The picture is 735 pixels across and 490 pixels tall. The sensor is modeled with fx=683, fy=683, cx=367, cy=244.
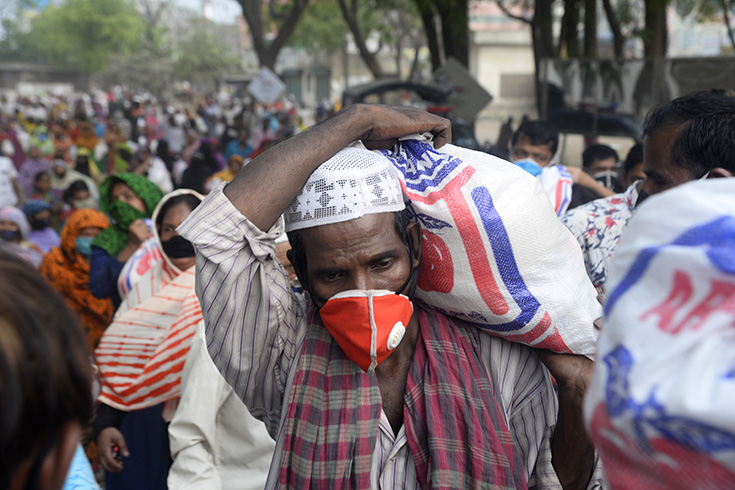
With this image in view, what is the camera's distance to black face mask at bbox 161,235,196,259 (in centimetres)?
338

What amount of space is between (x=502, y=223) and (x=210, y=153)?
9.02 meters

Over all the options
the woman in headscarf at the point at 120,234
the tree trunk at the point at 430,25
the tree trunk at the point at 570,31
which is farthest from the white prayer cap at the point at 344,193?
the tree trunk at the point at 570,31

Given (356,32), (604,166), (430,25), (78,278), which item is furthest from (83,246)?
(356,32)

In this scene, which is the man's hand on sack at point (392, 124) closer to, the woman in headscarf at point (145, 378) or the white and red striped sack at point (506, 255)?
the white and red striped sack at point (506, 255)

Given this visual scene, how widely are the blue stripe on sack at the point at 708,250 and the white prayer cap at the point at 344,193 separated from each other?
913mm

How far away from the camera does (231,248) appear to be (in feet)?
5.14

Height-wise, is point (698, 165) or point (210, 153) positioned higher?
point (698, 165)

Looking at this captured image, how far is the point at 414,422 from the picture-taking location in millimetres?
1631

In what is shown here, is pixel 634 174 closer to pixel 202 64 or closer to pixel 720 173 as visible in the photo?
pixel 720 173

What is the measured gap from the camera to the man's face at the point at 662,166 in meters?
2.11

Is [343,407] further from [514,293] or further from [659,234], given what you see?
[659,234]

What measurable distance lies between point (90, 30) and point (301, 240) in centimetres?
6800

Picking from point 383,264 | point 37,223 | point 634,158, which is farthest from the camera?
point 37,223

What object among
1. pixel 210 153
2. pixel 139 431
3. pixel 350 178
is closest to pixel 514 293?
pixel 350 178
